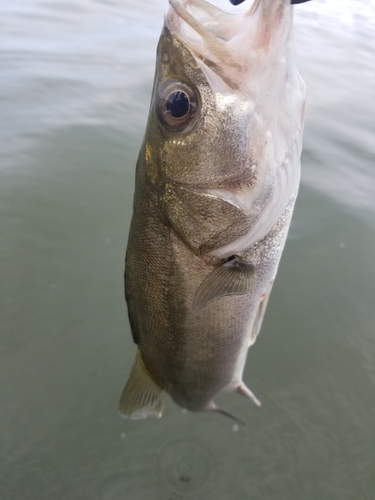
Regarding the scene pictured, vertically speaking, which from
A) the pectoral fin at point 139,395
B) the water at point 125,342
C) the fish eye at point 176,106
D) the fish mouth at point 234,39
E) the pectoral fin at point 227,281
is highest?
the fish mouth at point 234,39

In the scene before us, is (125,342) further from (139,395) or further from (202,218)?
(202,218)

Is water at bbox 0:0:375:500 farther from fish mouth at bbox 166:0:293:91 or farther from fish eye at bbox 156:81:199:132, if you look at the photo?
fish mouth at bbox 166:0:293:91

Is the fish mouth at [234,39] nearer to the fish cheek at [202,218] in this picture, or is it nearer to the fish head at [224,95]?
the fish head at [224,95]

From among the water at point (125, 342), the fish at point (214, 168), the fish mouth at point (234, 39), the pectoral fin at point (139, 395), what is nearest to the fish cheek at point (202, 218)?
the fish at point (214, 168)

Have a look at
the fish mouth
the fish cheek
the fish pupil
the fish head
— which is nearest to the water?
the fish cheek

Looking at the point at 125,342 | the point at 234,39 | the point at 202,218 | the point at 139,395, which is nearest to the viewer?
the point at 234,39

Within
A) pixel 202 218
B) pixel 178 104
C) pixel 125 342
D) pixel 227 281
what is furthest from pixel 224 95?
pixel 125 342
